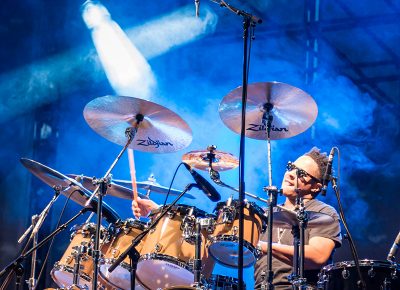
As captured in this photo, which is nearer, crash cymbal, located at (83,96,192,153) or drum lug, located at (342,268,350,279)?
drum lug, located at (342,268,350,279)

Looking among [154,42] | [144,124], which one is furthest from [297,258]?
[154,42]

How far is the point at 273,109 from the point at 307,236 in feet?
2.98

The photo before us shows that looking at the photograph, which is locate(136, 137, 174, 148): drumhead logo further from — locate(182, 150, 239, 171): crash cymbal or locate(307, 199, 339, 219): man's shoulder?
locate(307, 199, 339, 219): man's shoulder

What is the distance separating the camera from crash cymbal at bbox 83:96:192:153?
4328 millimetres

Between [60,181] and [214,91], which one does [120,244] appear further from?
[214,91]

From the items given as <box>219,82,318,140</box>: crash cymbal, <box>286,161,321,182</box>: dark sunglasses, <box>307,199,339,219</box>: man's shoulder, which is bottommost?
<box>307,199,339,219</box>: man's shoulder

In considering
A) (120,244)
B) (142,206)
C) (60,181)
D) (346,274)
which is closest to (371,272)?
(346,274)

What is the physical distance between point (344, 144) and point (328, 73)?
2.46ft


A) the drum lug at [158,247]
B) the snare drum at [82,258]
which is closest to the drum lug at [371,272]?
the drum lug at [158,247]

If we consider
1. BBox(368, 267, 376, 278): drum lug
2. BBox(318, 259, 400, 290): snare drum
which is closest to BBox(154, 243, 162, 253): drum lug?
BBox(318, 259, 400, 290): snare drum

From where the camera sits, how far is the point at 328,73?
20.6 feet

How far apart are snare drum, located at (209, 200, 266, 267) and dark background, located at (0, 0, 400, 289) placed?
2.09 m

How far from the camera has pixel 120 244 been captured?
14.8 ft

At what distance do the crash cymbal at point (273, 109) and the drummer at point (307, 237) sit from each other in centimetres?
31
